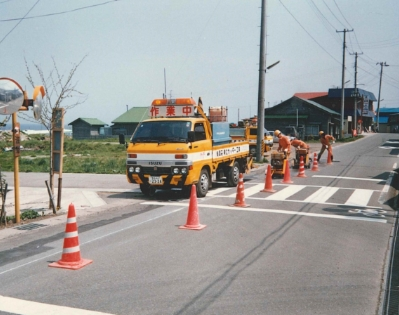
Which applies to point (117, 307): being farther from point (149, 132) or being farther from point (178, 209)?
point (149, 132)

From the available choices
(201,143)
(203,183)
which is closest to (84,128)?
(201,143)

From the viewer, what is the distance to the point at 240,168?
1680cm

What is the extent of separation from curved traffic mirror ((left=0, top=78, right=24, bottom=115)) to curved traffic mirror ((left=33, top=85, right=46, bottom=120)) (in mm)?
473

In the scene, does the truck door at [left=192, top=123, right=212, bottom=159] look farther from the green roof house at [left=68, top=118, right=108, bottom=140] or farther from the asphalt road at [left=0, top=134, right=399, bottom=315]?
the green roof house at [left=68, top=118, right=108, bottom=140]

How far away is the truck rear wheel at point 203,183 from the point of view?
1316 centimetres

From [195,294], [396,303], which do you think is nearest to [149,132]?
[195,294]

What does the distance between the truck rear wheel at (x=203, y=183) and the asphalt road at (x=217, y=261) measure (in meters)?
0.95

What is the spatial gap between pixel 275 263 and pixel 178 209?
4.88 meters

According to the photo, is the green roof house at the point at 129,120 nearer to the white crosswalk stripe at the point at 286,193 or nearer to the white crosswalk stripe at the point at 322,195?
the white crosswalk stripe at the point at 286,193

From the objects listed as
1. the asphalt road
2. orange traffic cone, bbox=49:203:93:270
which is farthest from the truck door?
orange traffic cone, bbox=49:203:93:270

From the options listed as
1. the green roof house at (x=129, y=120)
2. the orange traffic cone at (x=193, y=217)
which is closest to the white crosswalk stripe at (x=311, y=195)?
the orange traffic cone at (x=193, y=217)

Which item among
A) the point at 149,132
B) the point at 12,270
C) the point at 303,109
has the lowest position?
the point at 12,270

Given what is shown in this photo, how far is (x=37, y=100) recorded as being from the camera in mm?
9945

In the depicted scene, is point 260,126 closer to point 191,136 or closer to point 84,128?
point 191,136
